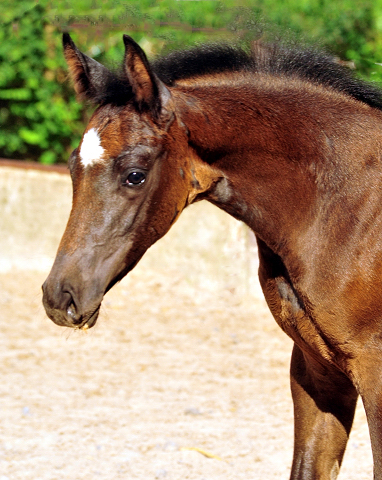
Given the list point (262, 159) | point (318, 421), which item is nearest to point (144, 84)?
point (262, 159)

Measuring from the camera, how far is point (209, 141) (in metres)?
2.72

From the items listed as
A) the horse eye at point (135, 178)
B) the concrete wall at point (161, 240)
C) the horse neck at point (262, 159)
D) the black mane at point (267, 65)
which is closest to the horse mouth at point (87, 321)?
the horse eye at point (135, 178)

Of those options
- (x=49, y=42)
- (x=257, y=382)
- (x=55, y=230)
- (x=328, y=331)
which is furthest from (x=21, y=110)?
(x=328, y=331)

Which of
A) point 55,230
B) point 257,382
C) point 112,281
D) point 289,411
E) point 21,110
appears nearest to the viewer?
point 112,281

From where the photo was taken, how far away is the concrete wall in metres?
7.53

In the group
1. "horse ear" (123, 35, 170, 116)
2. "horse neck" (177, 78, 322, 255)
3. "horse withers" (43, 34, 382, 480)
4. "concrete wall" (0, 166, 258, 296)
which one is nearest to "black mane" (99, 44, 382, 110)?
"horse withers" (43, 34, 382, 480)

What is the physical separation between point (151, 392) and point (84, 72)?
10.5 feet

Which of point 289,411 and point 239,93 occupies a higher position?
point 239,93

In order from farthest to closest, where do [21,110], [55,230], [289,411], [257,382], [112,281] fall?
[21,110]
[55,230]
[257,382]
[289,411]
[112,281]

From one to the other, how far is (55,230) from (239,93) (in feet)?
18.4

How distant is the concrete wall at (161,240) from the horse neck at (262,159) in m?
4.48

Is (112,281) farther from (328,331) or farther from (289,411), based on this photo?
(289,411)

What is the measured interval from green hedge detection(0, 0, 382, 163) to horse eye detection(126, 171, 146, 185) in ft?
14.3

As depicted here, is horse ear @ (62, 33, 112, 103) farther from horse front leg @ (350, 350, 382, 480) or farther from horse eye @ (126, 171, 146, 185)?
horse front leg @ (350, 350, 382, 480)
